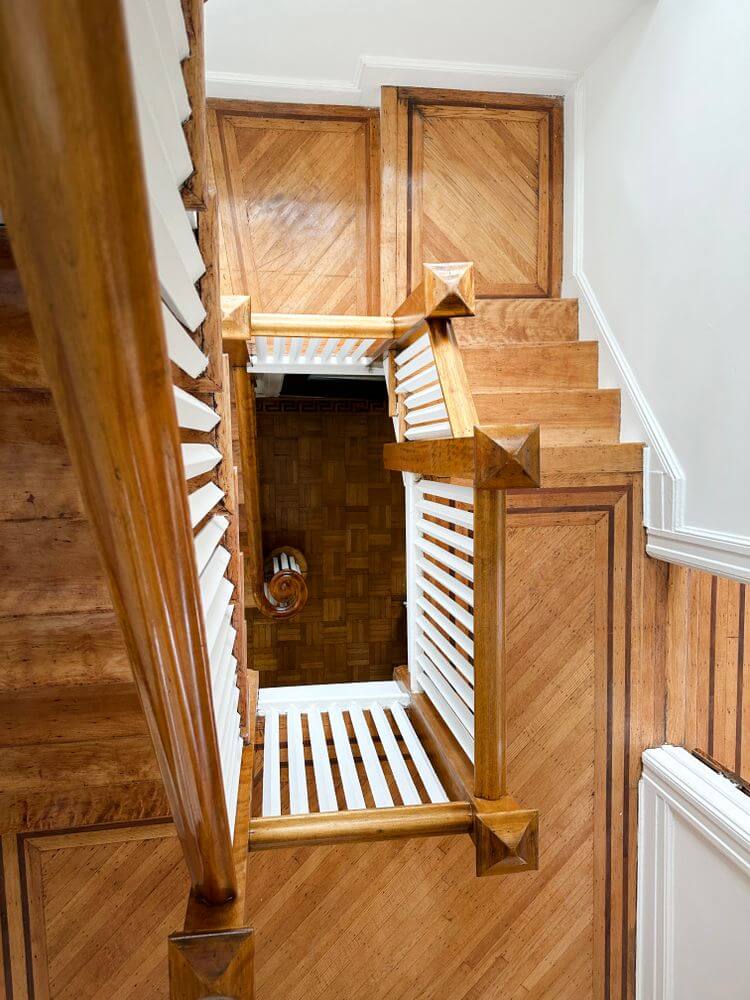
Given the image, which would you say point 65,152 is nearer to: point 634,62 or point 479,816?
point 479,816

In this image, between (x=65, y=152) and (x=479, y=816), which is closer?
(x=65, y=152)

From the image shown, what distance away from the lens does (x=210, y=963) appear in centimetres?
94

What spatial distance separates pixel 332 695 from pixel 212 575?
1.72m

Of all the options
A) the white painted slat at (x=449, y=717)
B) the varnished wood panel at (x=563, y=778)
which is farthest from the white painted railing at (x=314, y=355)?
the white painted slat at (x=449, y=717)

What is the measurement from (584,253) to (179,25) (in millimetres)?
2595

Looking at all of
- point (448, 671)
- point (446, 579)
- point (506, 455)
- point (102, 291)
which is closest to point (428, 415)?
point (446, 579)

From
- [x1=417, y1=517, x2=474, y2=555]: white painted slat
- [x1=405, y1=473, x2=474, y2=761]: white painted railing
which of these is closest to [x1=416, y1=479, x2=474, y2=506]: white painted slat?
[x1=405, y1=473, x2=474, y2=761]: white painted railing

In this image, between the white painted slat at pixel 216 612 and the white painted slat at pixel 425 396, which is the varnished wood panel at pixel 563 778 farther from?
the white painted slat at pixel 216 612

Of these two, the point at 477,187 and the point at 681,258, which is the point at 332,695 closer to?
the point at 681,258

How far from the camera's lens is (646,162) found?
2.53 metres

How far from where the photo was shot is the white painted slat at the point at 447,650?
1.70 meters

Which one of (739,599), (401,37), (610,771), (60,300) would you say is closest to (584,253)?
(401,37)

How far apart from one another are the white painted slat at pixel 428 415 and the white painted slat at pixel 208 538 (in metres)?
0.79

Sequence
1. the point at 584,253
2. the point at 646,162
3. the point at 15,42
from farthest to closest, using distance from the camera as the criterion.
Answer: the point at 584,253 → the point at 646,162 → the point at 15,42
